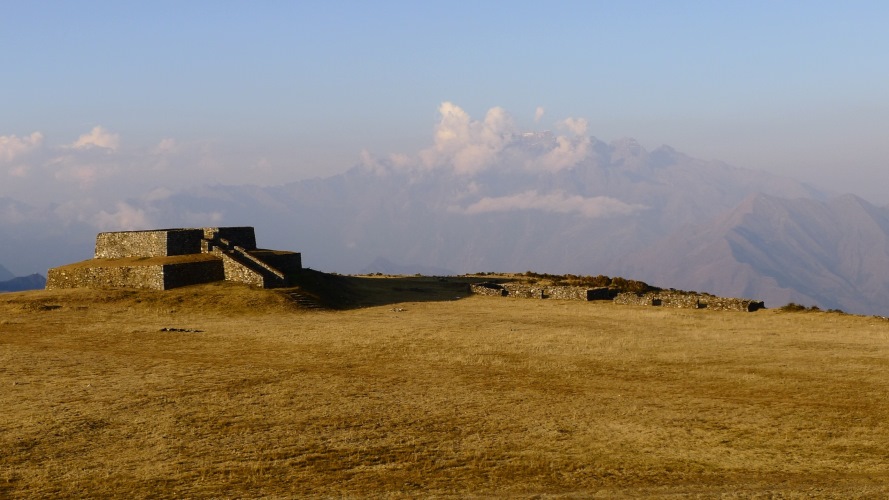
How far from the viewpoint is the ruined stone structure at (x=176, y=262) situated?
49781mm

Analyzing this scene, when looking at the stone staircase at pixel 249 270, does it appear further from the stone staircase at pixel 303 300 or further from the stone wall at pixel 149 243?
the stone wall at pixel 149 243

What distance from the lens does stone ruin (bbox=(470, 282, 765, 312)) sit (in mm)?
46812

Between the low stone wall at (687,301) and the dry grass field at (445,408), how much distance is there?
4.68 metres

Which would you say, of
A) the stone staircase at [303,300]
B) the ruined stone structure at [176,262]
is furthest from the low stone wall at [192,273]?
the stone staircase at [303,300]

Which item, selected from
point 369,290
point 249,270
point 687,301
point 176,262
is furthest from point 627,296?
point 176,262

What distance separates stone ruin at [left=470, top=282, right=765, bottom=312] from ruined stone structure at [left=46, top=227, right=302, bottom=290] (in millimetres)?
13613

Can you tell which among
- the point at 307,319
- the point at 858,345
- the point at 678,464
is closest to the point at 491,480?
the point at 678,464

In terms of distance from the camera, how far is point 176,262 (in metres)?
50.1

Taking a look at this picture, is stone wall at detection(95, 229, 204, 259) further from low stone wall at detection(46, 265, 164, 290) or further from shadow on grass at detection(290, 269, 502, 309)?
shadow on grass at detection(290, 269, 502, 309)

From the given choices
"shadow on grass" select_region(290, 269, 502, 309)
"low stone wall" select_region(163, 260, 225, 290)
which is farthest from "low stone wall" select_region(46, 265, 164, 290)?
"shadow on grass" select_region(290, 269, 502, 309)

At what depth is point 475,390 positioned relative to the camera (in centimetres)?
2598

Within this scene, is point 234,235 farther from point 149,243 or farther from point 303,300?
point 303,300

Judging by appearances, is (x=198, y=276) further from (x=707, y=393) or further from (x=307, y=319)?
(x=707, y=393)

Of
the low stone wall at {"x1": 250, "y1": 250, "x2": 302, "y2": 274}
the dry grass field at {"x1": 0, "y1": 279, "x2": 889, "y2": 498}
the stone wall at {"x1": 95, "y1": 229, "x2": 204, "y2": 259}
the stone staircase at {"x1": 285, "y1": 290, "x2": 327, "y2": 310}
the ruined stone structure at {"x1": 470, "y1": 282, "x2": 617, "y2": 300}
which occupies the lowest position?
the dry grass field at {"x1": 0, "y1": 279, "x2": 889, "y2": 498}
